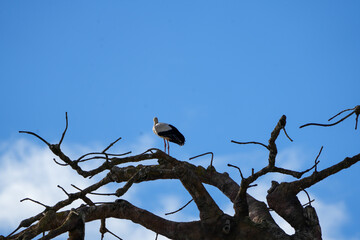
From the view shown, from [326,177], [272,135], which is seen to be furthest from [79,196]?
[326,177]

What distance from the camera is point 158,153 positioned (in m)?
6.73

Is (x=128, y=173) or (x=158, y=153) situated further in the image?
(x=128, y=173)

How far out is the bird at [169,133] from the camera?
17.2 m

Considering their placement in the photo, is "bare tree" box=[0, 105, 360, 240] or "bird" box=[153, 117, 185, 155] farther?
"bird" box=[153, 117, 185, 155]

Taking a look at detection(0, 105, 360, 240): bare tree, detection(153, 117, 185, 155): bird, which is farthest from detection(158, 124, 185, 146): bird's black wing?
detection(0, 105, 360, 240): bare tree

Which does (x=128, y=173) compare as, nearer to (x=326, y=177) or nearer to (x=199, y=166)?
(x=199, y=166)

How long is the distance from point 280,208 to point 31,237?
3298 millimetres

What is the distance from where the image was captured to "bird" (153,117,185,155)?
17219mm

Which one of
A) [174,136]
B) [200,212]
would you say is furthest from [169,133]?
[200,212]

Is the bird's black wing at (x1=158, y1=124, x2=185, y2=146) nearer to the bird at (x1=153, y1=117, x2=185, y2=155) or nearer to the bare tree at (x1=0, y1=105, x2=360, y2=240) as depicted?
the bird at (x1=153, y1=117, x2=185, y2=155)

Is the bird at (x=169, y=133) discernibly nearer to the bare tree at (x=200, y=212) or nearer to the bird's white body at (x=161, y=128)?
the bird's white body at (x=161, y=128)

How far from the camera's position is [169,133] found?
17438 mm

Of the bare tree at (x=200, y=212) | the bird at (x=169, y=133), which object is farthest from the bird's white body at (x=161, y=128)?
the bare tree at (x=200, y=212)

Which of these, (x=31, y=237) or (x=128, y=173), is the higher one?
(x=128, y=173)
